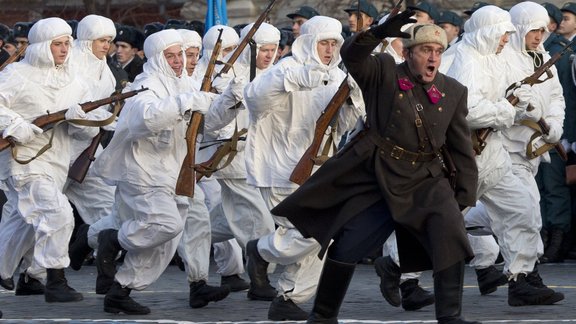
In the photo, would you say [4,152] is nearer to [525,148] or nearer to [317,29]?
[317,29]

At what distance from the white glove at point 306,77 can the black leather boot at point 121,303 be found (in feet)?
6.04

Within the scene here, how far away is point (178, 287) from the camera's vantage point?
15.0m

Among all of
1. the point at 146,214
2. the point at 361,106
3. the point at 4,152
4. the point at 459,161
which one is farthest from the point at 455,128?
the point at 4,152

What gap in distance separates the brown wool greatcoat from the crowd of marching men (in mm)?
12

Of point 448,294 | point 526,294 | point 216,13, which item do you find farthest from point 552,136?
point 216,13

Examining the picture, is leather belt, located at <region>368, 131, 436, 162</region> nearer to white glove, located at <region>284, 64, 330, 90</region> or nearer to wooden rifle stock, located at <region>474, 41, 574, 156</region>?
white glove, located at <region>284, 64, 330, 90</region>

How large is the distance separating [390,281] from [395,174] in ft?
8.66

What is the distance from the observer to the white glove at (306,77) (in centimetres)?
1198

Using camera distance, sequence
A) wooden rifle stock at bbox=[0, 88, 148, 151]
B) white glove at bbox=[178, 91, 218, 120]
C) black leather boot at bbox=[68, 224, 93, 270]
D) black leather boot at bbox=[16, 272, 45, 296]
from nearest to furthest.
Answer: white glove at bbox=[178, 91, 218, 120], wooden rifle stock at bbox=[0, 88, 148, 151], black leather boot at bbox=[16, 272, 45, 296], black leather boot at bbox=[68, 224, 93, 270]

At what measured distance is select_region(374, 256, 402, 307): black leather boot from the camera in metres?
12.8

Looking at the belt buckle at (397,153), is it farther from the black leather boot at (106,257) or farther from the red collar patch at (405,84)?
the black leather boot at (106,257)

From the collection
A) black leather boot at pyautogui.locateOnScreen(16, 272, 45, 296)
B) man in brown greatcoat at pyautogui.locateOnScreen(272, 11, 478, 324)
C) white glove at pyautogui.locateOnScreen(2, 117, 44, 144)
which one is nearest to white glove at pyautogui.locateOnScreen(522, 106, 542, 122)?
man in brown greatcoat at pyautogui.locateOnScreen(272, 11, 478, 324)

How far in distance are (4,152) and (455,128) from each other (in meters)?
4.53

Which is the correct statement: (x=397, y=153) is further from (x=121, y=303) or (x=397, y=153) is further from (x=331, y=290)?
(x=121, y=303)
